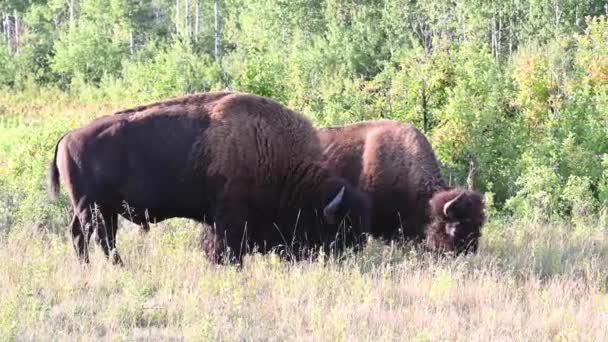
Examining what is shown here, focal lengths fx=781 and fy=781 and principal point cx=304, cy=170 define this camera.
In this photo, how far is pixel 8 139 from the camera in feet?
73.3

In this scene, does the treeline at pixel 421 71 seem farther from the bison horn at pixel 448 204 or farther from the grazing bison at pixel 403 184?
the bison horn at pixel 448 204

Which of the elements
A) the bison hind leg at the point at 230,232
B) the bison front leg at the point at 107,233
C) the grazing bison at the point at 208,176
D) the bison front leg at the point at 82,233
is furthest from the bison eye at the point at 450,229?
the bison front leg at the point at 82,233

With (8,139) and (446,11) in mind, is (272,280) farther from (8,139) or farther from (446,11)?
(446,11)

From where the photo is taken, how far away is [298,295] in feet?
19.8

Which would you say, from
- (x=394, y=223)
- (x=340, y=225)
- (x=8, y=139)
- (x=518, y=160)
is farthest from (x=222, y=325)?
(x=8, y=139)

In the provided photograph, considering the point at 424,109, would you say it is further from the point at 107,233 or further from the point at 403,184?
the point at 107,233

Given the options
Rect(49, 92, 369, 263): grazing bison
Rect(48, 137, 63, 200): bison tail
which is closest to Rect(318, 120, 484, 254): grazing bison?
Rect(49, 92, 369, 263): grazing bison

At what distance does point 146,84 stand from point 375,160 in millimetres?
17054

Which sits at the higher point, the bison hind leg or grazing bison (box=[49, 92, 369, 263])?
grazing bison (box=[49, 92, 369, 263])

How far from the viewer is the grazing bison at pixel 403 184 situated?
782 centimetres

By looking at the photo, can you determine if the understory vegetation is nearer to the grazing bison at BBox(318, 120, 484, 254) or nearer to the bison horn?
the grazing bison at BBox(318, 120, 484, 254)

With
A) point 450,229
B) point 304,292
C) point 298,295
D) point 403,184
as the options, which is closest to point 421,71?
point 403,184

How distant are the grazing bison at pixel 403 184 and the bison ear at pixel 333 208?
1139 millimetres

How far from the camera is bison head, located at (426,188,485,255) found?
776cm
